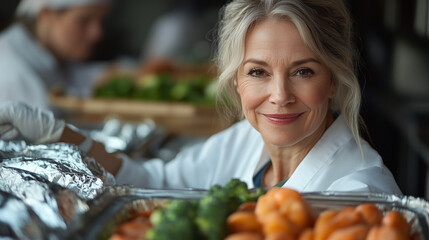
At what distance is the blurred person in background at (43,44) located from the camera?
4.09m

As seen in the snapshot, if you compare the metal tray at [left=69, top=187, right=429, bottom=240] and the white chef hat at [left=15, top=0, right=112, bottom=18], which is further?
the white chef hat at [left=15, top=0, right=112, bottom=18]

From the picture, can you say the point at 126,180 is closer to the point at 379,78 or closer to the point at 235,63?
the point at 235,63

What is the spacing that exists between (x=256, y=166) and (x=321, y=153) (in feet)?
1.06

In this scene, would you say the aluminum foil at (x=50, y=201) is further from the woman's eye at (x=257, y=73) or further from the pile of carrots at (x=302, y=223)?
the woman's eye at (x=257, y=73)

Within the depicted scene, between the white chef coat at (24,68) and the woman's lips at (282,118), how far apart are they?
2.68 meters

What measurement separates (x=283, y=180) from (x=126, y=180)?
22.5 inches

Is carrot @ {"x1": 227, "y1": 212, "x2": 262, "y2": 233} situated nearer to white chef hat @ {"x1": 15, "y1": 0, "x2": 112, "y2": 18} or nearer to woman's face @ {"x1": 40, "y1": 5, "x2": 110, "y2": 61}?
white chef hat @ {"x1": 15, "y1": 0, "x2": 112, "y2": 18}

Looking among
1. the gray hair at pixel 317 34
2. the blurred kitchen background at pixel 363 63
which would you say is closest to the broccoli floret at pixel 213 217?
the gray hair at pixel 317 34

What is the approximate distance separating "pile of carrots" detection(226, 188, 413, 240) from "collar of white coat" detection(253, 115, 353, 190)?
0.53 meters

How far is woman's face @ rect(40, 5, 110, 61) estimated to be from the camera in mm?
4660

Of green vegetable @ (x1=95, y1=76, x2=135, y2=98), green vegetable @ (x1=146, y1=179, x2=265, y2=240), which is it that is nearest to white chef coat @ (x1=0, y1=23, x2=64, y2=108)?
green vegetable @ (x1=95, y1=76, x2=135, y2=98)

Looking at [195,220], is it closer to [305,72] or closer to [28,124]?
[305,72]

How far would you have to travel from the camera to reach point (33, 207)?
127 cm

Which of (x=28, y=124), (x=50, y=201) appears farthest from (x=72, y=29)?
(x=50, y=201)
